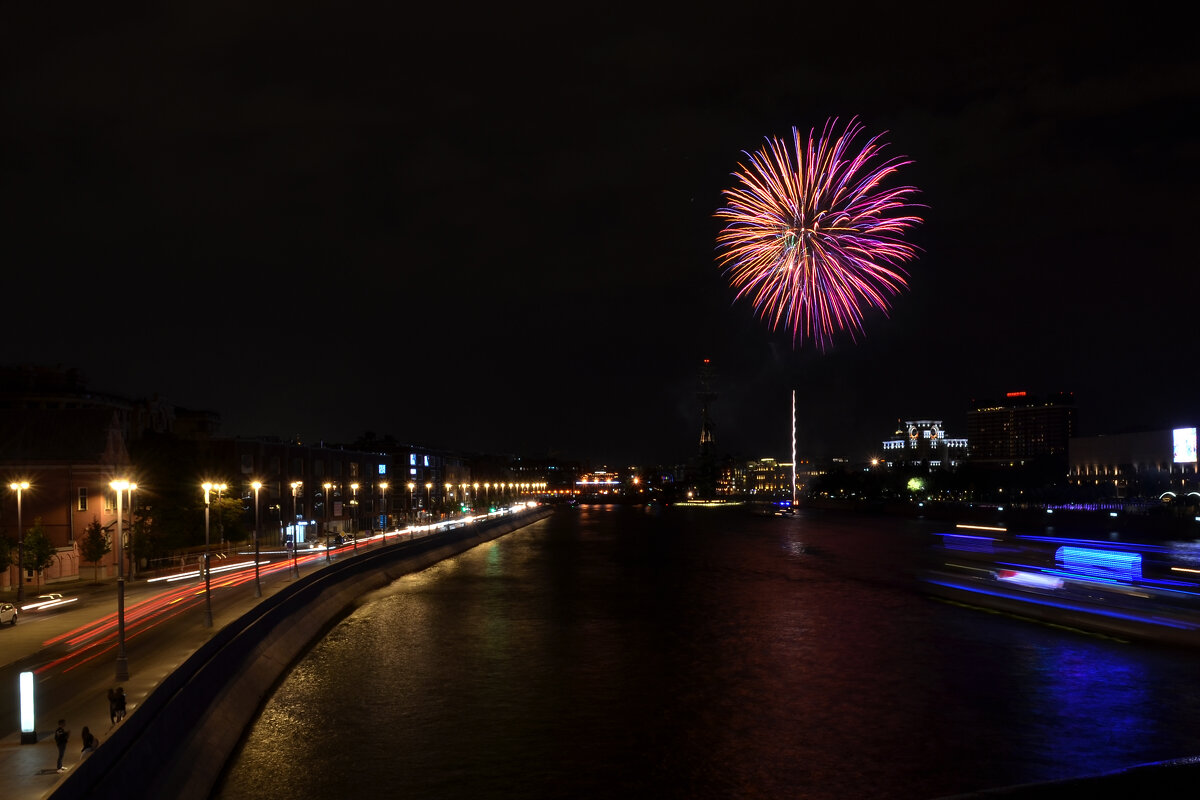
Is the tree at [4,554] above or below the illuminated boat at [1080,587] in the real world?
above

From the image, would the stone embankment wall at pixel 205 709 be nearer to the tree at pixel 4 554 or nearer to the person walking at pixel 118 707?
the person walking at pixel 118 707

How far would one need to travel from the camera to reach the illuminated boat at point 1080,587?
33.8 meters

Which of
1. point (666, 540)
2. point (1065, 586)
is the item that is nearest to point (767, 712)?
point (1065, 586)

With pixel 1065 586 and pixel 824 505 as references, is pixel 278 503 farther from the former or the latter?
pixel 824 505

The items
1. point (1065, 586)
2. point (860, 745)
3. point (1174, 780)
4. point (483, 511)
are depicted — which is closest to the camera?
point (1174, 780)

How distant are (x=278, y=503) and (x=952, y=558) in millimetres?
54934

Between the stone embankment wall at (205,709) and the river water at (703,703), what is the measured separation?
703 mm

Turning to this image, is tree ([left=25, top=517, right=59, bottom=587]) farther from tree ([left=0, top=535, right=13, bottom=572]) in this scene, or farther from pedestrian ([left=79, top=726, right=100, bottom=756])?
pedestrian ([left=79, top=726, right=100, bottom=756])

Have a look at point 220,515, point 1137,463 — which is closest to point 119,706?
point 220,515

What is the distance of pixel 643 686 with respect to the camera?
27719 millimetres

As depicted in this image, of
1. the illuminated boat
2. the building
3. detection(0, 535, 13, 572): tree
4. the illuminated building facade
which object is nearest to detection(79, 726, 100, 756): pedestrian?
detection(0, 535, 13, 572): tree

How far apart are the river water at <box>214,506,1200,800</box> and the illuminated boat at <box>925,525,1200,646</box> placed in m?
1.07

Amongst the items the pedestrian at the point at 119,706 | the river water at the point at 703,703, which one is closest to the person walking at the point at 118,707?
the pedestrian at the point at 119,706

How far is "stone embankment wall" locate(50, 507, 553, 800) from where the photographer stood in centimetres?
1333
